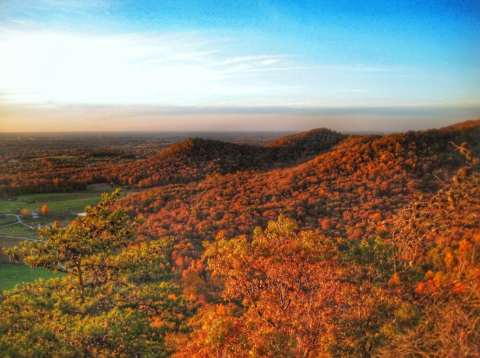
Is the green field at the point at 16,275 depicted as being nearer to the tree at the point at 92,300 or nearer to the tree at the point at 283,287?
the tree at the point at 92,300

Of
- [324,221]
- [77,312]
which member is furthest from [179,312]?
[324,221]

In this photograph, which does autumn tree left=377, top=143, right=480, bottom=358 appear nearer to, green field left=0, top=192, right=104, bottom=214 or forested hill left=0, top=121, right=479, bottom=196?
forested hill left=0, top=121, right=479, bottom=196

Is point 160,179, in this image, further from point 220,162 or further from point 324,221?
point 324,221

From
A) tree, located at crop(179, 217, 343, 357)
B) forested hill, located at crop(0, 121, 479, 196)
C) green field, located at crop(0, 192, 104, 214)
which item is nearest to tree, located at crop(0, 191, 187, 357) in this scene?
tree, located at crop(179, 217, 343, 357)

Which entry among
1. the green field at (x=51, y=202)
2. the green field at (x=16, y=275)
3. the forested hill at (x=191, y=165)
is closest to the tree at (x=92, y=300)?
the green field at (x=16, y=275)

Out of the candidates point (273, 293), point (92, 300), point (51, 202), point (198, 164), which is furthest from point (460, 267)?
point (198, 164)

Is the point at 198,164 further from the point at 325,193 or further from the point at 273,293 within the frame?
the point at 273,293
